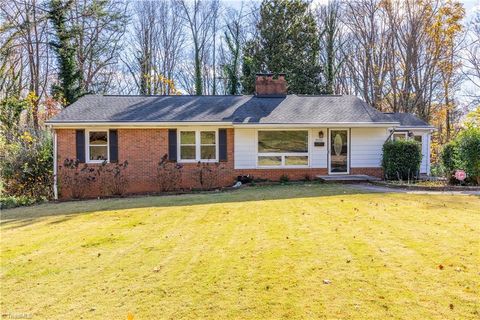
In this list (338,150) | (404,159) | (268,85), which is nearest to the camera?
(404,159)

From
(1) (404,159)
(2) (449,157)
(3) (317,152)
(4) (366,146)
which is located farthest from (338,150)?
(2) (449,157)

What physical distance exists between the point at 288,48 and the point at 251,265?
2400cm

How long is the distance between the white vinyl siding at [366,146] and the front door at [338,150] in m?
0.25

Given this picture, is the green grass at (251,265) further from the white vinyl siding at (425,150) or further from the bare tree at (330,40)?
the bare tree at (330,40)

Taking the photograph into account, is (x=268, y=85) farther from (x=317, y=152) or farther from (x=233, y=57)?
(x=233, y=57)

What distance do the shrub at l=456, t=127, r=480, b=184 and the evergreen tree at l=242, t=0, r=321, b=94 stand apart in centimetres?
1492

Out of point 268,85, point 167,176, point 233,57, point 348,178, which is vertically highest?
point 233,57

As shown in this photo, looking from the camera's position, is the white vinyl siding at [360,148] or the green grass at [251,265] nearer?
the green grass at [251,265]

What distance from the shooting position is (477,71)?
78.6ft

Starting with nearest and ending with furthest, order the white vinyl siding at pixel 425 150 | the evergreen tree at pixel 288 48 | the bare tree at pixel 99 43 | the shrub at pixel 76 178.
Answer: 1. the shrub at pixel 76 178
2. the white vinyl siding at pixel 425 150
3. the bare tree at pixel 99 43
4. the evergreen tree at pixel 288 48

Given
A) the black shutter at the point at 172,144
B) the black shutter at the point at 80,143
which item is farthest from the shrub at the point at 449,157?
the black shutter at the point at 80,143

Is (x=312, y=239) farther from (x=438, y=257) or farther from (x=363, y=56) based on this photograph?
(x=363, y=56)

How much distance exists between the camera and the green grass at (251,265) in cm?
349

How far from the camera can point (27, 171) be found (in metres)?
14.2
